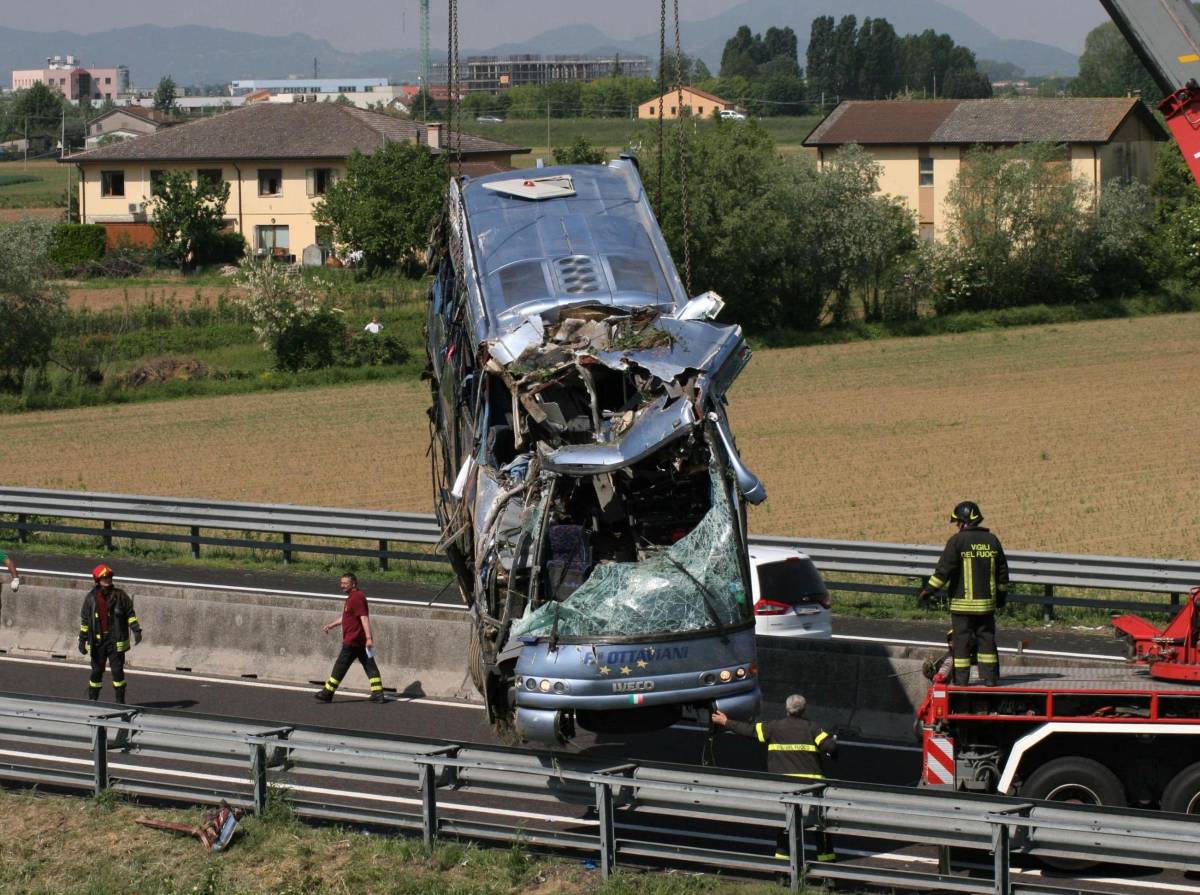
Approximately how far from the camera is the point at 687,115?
59.2m

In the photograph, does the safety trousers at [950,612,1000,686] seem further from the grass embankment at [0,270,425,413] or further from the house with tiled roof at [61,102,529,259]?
the house with tiled roof at [61,102,529,259]

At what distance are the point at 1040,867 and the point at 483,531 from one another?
14.6 ft

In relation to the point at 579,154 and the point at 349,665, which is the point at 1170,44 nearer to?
the point at 349,665

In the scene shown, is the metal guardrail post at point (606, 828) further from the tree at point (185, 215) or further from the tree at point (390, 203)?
the tree at point (185, 215)

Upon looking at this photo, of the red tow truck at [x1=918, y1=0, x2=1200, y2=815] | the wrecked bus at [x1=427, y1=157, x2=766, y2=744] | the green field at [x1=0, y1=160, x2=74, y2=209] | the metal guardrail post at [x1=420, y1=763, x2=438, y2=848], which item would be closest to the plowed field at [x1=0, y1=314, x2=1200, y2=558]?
the wrecked bus at [x1=427, y1=157, x2=766, y2=744]

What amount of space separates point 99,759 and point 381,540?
33.2 ft

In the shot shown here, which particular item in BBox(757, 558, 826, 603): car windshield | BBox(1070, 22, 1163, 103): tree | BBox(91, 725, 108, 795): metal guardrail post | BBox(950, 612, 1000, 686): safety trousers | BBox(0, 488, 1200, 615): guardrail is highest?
BBox(1070, 22, 1163, 103): tree

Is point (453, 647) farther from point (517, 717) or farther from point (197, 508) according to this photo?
point (197, 508)

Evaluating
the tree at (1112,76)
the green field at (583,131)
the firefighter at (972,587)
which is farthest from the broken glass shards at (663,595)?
the tree at (1112,76)

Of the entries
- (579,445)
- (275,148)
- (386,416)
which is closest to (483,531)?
(579,445)

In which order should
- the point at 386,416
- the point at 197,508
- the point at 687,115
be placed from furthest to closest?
the point at 687,115 → the point at 386,416 → the point at 197,508

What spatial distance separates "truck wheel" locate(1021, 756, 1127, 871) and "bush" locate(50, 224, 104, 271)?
220ft

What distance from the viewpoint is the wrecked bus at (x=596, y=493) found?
1147cm

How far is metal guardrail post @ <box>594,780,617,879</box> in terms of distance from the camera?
10953mm
